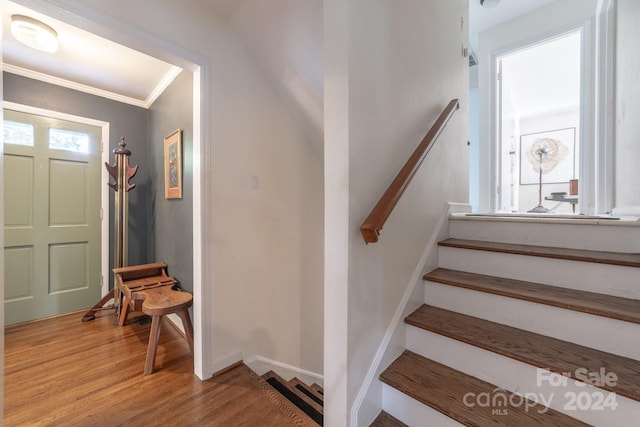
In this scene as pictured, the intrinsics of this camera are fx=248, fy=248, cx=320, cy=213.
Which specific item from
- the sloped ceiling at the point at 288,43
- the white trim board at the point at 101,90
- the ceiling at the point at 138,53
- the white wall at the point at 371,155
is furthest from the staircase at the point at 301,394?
the white trim board at the point at 101,90

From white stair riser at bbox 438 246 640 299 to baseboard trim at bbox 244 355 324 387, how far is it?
1.60 metres

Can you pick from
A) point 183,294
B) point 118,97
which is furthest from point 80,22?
point 118,97

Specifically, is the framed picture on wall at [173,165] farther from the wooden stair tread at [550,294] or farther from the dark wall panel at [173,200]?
the wooden stair tread at [550,294]

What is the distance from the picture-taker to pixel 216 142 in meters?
1.75

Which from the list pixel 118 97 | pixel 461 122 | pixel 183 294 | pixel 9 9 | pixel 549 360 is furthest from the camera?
pixel 118 97

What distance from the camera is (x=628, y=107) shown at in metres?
1.80

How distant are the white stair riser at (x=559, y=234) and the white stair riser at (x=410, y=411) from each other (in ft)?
3.75

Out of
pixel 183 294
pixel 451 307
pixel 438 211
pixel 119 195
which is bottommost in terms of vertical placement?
pixel 183 294

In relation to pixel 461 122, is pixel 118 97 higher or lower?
higher

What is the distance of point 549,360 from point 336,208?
103 centimetres

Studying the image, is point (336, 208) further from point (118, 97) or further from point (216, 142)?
point (118, 97)

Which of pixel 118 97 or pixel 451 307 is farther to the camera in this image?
pixel 118 97

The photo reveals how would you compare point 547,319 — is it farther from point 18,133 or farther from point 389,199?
point 18,133

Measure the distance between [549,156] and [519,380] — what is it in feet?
17.6
